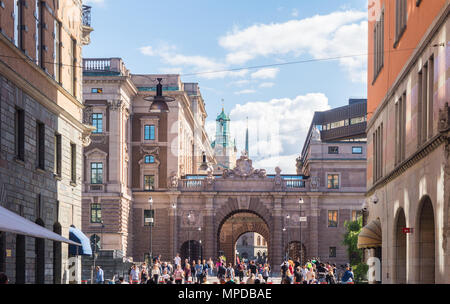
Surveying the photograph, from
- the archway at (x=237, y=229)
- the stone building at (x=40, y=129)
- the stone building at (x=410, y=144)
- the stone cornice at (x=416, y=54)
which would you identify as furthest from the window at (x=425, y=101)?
the archway at (x=237, y=229)

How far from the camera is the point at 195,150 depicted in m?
113

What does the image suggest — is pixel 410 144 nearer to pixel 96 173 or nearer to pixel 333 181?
pixel 96 173

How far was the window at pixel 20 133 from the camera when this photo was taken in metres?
27.8

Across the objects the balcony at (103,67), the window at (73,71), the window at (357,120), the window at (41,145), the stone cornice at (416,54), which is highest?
the balcony at (103,67)

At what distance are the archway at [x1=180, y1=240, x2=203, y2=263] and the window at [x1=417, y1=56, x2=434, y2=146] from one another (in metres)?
63.8

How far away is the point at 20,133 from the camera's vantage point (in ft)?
91.5

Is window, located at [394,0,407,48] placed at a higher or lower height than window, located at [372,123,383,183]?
higher

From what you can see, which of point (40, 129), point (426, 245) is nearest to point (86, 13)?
point (40, 129)

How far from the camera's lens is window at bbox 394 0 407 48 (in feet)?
90.5

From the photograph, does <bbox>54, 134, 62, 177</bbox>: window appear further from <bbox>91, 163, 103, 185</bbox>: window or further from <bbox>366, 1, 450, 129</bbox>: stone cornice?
<bbox>91, 163, 103, 185</bbox>: window

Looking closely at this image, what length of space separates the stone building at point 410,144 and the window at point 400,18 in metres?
0.04

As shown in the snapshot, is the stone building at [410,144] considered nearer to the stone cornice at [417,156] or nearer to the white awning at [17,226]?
the stone cornice at [417,156]

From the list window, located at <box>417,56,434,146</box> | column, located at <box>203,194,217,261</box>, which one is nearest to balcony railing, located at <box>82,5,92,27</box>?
window, located at <box>417,56,434,146</box>
